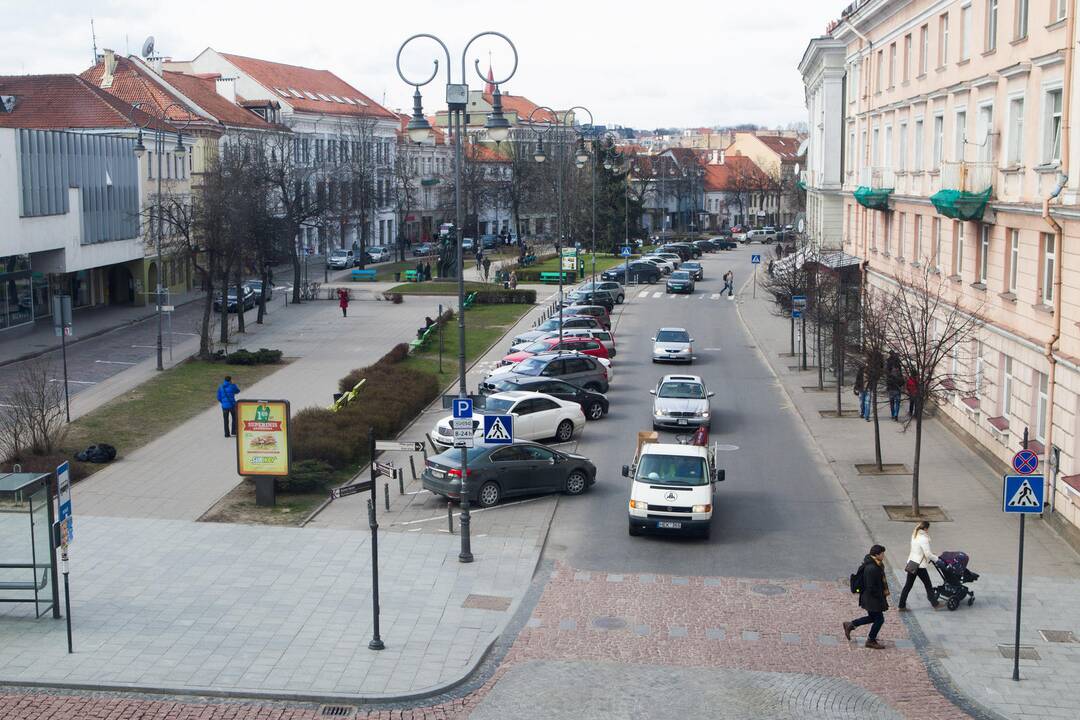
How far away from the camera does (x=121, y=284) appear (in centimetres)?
5934

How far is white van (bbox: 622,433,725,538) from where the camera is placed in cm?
2031

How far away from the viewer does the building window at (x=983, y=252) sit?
2706 centimetres

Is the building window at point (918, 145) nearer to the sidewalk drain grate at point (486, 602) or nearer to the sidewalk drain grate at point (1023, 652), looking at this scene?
the sidewalk drain grate at point (1023, 652)

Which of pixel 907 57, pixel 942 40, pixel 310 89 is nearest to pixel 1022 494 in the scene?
pixel 942 40

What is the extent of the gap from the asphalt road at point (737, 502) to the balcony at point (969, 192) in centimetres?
629

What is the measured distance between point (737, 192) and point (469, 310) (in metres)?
90.7

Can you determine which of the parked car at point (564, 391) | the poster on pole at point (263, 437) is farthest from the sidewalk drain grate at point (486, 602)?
the parked car at point (564, 391)

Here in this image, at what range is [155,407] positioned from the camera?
106ft

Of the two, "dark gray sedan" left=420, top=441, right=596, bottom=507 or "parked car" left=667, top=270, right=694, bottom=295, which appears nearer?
"dark gray sedan" left=420, top=441, right=596, bottom=507

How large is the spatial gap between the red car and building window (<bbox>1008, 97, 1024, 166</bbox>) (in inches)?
645

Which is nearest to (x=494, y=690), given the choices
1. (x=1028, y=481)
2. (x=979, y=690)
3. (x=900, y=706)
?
(x=900, y=706)

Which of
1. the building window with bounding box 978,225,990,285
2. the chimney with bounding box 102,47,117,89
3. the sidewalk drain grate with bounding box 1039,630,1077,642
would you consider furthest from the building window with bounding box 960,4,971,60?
the chimney with bounding box 102,47,117,89

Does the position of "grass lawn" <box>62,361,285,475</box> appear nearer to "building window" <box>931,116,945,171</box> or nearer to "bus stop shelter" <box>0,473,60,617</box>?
"bus stop shelter" <box>0,473,60,617</box>

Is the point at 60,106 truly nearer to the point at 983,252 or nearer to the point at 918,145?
the point at 918,145
